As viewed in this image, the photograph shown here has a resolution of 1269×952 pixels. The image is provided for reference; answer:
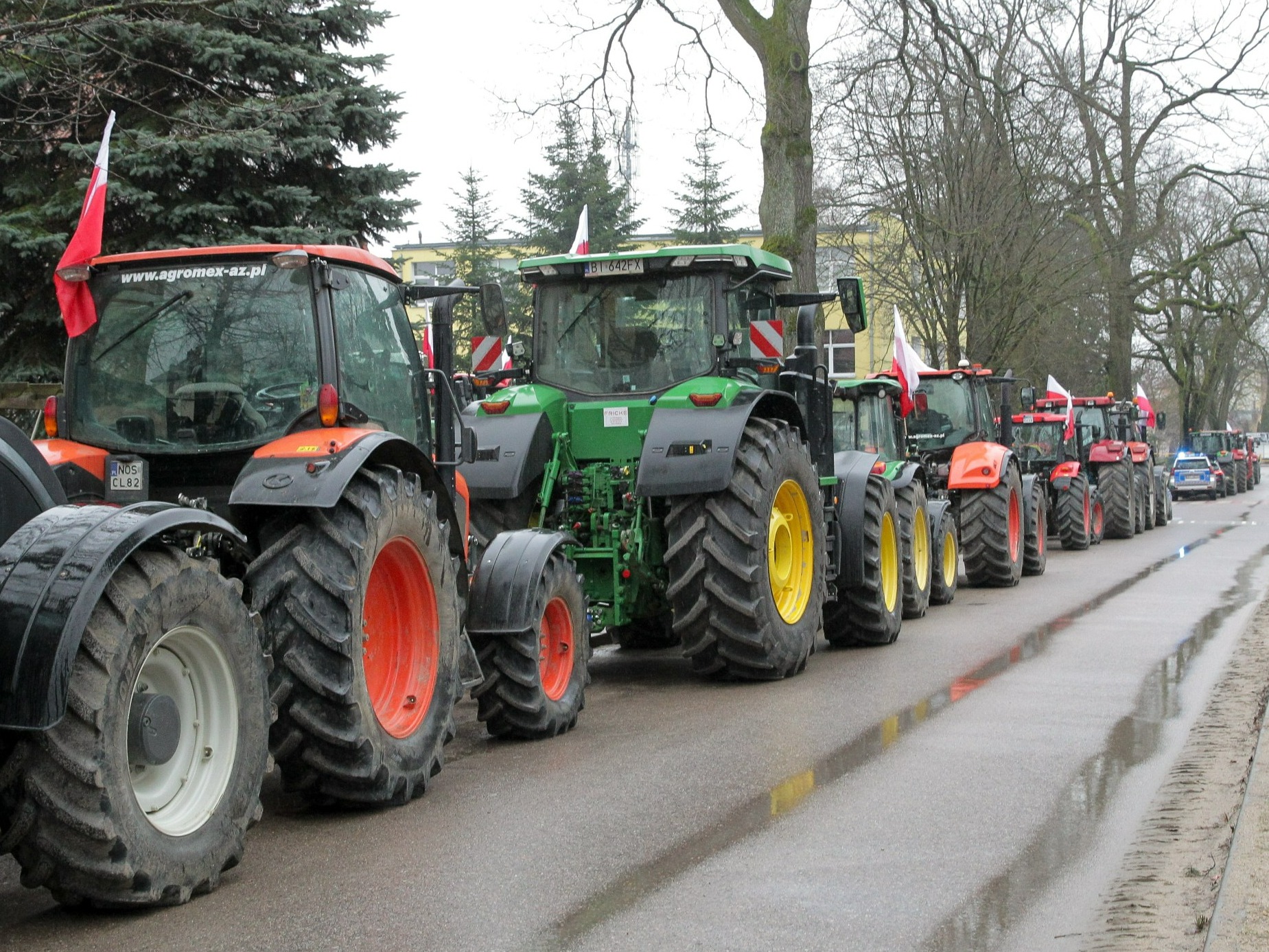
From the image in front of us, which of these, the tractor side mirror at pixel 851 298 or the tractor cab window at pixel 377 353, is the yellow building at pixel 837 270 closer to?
the tractor cab window at pixel 377 353

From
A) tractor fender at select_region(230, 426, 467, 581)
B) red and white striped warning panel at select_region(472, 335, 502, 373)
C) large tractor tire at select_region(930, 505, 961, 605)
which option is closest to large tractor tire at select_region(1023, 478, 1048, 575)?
large tractor tire at select_region(930, 505, 961, 605)

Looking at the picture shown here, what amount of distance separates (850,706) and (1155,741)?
1822mm

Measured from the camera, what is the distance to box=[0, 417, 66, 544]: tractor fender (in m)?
4.81

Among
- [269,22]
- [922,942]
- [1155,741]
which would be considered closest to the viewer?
[922,942]

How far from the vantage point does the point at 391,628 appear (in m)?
6.49

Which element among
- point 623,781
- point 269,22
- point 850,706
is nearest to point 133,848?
point 623,781

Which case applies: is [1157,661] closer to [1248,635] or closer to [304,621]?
[1248,635]

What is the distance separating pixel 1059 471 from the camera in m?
22.6

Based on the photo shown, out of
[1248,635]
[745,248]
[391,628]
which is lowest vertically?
[1248,635]

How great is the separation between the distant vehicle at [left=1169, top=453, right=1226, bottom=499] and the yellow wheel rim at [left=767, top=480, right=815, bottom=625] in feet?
125

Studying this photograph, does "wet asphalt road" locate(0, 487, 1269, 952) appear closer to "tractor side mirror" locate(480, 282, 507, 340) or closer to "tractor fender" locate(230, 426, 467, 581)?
"tractor fender" locate(230, 426, 467, 581)

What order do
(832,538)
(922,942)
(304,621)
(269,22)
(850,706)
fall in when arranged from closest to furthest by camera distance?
1. (922,942)
2. (304,621)
3. (850,706)
4. (832,538)
5. (269,22)

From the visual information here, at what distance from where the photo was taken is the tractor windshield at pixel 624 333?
10.0 metres

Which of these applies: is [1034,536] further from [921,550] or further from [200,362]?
[200,362]
